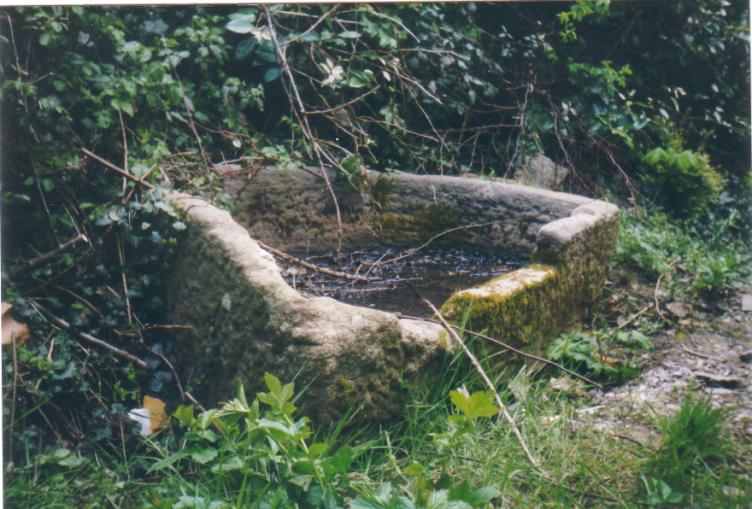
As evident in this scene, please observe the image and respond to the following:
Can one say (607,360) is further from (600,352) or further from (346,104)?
(346,104)

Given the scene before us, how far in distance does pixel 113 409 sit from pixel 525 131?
2.67 meters

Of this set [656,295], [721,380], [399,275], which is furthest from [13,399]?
[656,295]

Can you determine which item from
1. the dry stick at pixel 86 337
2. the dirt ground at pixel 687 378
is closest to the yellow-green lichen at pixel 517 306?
the dirt ground at pixel 687 378

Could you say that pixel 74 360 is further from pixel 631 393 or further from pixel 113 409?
A: pixel 631 393

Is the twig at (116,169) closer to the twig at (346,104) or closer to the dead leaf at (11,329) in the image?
the dead leaf at (11,329)

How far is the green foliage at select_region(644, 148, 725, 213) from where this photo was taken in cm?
396

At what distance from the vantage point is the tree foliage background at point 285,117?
2408mm

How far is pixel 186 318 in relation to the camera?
2504 mm

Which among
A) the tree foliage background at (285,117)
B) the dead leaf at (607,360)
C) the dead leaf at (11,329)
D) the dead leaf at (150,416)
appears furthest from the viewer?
the dead leaf at (607,360)

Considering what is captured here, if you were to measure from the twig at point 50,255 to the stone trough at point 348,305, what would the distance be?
341mm

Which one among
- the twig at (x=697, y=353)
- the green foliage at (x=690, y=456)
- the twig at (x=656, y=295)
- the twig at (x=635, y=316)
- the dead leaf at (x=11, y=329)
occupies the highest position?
the green foliage at (x=690, y=456)

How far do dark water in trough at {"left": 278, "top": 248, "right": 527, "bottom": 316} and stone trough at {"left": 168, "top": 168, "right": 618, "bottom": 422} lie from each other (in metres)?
0.11

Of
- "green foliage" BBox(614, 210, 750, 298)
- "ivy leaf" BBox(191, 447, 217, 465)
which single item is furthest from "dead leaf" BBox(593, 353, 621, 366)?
"ivy leaf" BBox(191, 447, 217, 465)

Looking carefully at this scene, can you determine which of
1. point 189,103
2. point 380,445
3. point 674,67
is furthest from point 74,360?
point 674,67
